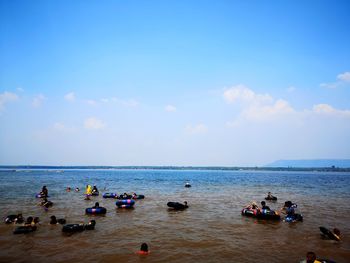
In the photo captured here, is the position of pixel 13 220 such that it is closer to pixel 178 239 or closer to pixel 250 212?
pixel 178 239

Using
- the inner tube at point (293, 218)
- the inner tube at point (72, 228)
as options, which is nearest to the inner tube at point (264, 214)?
the inner tube at point (293, 218)

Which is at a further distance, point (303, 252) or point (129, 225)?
point (129, 225)

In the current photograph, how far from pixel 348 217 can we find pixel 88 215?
28.0 meters

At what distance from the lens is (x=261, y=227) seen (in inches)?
962

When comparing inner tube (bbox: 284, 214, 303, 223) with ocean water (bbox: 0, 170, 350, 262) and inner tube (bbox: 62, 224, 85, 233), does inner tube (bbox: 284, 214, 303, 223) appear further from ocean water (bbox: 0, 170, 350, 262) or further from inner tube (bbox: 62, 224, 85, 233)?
inner tube (bbox: 62, 224, 85, 233)

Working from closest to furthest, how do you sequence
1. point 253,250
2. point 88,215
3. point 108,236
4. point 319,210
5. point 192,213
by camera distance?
point 253,250, point 108,236, point 88,215, point 192,213, point 319,210

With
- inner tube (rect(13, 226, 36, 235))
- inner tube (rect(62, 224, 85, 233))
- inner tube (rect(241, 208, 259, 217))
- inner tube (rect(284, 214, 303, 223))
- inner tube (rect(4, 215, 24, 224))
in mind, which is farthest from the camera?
inner tube (rect(241, 208, 259, 217))

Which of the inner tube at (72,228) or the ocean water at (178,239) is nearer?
the ocean water at (178,239)

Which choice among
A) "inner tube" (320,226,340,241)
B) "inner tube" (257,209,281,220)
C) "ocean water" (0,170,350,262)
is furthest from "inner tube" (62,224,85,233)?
"inner tube" (320,226,340,241)

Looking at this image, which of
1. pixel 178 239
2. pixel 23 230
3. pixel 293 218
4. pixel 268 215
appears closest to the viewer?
pixel 178 239

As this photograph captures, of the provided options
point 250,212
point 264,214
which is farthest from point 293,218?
point 250,212

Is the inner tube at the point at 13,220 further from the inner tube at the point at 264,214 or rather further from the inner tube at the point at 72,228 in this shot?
the inner tube at the point at 264,214

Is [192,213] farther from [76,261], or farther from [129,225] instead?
[76,261]

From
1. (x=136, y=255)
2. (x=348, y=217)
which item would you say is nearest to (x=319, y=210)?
(x=348, y=217)
